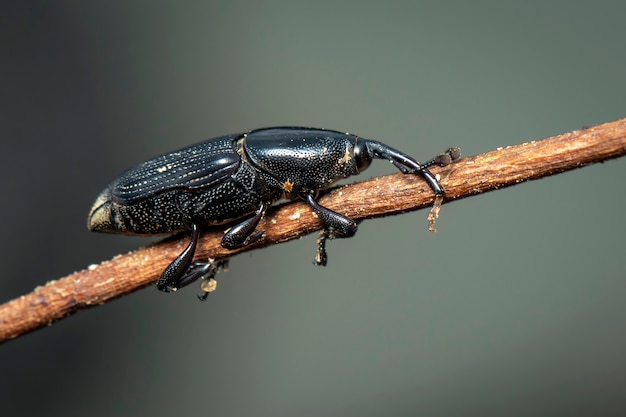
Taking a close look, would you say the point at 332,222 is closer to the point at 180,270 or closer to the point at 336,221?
the point at 336,221

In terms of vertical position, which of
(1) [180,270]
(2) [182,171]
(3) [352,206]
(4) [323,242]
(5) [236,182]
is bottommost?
(1) [180,270]

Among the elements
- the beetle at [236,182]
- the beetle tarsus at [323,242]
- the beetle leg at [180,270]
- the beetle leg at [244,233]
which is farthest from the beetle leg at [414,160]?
the beetle leg at [180,270]

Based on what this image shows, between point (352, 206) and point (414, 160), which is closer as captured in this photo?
point (414, 160)

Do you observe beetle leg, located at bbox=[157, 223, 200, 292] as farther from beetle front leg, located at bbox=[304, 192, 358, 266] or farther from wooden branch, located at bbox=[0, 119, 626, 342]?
beetle front leg, located at bbox=[304, 192, 358, 266]

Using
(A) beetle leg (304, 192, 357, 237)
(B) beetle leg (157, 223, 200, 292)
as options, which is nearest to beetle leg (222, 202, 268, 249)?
(B) beetle leg (157, 223, 200, 292)

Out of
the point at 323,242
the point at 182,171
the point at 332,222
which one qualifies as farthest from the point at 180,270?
the point at 332,222

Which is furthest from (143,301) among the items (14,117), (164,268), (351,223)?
(351,223)

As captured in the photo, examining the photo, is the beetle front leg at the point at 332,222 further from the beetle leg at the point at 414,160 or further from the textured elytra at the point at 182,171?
the textured elytra at the point at 182,171
